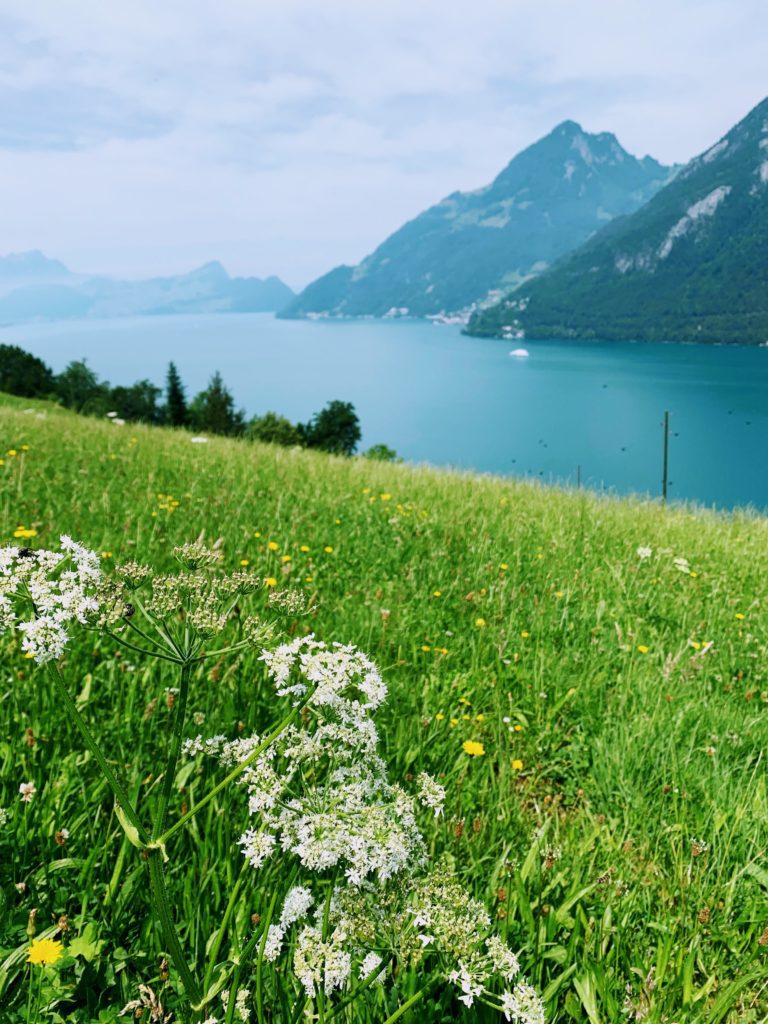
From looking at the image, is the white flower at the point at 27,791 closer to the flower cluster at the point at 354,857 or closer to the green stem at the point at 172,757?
the flower cluster at the point at 354,857

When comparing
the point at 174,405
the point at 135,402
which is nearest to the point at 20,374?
the point at 135,402

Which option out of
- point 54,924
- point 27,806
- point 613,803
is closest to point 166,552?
point 27,806

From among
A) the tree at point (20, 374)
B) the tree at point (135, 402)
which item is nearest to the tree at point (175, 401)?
the tree at point (135, 402)

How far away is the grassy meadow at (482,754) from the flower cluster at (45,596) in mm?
986

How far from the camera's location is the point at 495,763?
11.7ft

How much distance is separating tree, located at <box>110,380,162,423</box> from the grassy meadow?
4303 inches

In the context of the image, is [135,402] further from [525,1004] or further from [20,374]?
[525,1004]

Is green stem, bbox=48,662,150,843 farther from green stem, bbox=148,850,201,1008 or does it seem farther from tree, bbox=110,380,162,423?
tree, bbox=110,380,162,423

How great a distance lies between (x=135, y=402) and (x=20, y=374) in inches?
765

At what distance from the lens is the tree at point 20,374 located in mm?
92875

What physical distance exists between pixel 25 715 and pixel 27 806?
77 cm

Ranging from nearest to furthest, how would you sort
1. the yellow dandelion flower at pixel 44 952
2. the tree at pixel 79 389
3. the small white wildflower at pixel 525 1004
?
the small white wildflower at pixel 525 1004 → the yellow dandelion flower at pixel 44 952 → the tree at pixel 79 389

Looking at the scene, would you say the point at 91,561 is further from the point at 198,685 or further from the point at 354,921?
the point at 198,685

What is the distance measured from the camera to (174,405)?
334ft
